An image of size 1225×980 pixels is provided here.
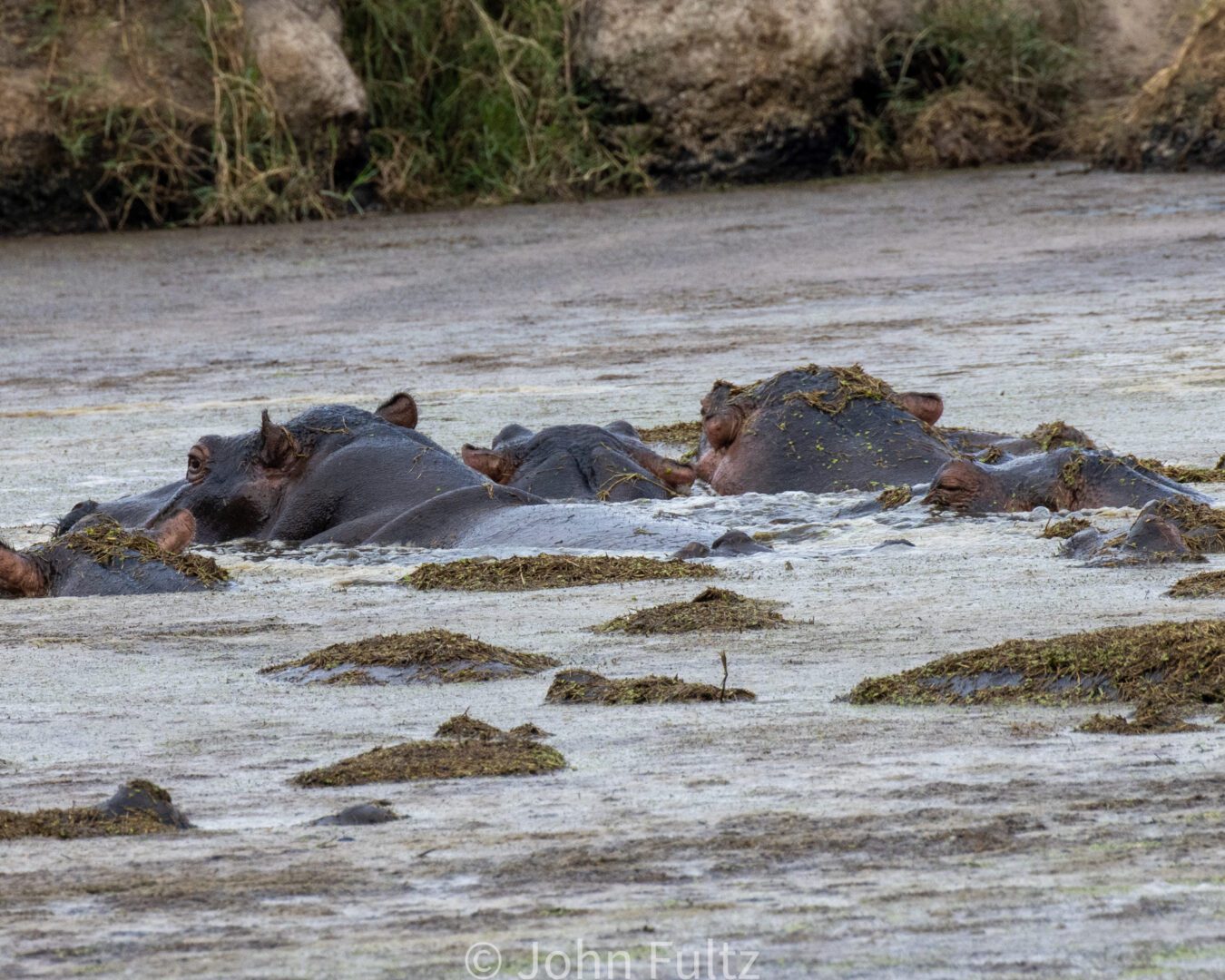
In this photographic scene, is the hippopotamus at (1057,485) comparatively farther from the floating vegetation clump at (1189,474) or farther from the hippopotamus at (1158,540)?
the hippopotamus at (1158,540)

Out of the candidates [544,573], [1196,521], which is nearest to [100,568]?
[544,573]

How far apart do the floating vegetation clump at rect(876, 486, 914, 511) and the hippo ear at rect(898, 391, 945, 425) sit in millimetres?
708

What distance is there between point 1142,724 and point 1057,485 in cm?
314

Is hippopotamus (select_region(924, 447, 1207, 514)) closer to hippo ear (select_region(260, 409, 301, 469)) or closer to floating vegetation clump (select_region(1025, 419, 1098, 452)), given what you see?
floating vegetation clump (select_region(1025, 419, 1098, 452))

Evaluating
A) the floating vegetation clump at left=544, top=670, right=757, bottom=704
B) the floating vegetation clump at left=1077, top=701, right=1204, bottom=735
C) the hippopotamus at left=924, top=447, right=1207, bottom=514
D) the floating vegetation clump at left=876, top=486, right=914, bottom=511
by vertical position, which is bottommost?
the floating vegetation clump at left=876, top=486, right=914, bottom=511

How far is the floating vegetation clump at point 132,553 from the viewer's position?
5.85m

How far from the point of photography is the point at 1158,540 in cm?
532

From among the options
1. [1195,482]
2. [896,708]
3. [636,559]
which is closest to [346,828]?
[896,708]

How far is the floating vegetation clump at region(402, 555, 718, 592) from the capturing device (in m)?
5.53

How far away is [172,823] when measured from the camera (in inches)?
118

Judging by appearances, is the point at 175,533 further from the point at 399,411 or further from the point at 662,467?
the point at 662,467

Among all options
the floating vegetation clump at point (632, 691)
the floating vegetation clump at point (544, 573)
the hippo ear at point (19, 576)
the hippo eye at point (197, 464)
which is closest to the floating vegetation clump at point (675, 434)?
the hippo eye at point (197, 464)

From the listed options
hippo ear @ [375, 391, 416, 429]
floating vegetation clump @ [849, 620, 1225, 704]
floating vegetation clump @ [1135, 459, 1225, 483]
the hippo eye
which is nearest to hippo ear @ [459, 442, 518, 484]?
hippo ear @ [375, 391, 416, 429]

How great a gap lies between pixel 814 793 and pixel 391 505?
3.68m
